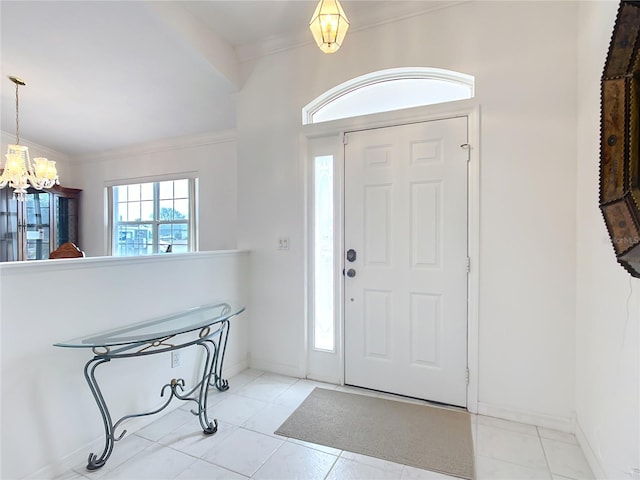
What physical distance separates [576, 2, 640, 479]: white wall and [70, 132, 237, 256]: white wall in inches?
137

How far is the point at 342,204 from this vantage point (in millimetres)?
2604

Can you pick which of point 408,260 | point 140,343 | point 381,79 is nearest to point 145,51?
point 381,79

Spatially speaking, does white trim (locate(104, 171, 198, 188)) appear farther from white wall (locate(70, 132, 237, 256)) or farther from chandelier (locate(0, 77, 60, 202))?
chandelier (locate(0, 77, 60, 202))

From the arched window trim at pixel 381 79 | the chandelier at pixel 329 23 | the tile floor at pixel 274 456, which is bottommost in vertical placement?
the tile floor at pixel 274 456

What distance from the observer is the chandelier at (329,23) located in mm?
1524

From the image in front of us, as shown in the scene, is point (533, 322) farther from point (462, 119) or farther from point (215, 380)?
point (215, 380)

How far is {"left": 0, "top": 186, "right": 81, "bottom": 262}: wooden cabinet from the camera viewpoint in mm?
4418

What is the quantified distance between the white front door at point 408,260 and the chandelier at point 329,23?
3.27ft

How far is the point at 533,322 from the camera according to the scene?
2037 millimetres

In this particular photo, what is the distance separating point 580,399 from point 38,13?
15.3 feet

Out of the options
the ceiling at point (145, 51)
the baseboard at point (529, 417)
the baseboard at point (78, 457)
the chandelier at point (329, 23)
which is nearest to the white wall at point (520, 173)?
the baseboard at point (529, 417)

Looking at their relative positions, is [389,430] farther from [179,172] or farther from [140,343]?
[179,172]

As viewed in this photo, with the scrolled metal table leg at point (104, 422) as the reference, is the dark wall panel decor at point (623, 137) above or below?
above

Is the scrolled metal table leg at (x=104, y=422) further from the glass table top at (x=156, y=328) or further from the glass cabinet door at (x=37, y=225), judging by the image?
the glass cabinet door at (x=37, y=225)
